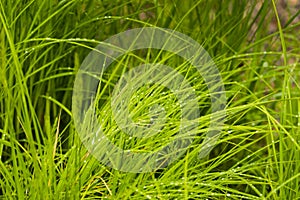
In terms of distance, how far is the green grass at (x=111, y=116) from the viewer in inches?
43.5

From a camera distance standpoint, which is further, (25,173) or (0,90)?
(0,90)

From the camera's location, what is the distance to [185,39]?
5.02ft

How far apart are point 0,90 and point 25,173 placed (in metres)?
0.29

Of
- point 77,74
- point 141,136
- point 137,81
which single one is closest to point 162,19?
point 77,74

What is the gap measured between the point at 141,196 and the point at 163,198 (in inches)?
2.0

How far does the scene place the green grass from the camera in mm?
1104

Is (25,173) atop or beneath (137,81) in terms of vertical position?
beneath

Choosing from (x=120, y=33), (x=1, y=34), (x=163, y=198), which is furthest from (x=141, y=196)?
(x=120, y=33)

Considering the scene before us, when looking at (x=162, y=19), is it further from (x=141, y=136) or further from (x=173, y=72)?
(x=141, y=136)

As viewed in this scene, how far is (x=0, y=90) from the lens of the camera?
133cm

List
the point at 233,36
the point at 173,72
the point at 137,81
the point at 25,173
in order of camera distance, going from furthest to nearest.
Answer: the point at 233,36 < the point at 173,72 < the point at 137,81 < the point at 25,173

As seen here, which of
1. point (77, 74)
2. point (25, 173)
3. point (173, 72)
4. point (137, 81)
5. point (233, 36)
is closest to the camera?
point (25, 173)

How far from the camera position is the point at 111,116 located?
47.5 inches

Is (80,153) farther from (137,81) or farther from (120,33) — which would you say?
(120,33)
